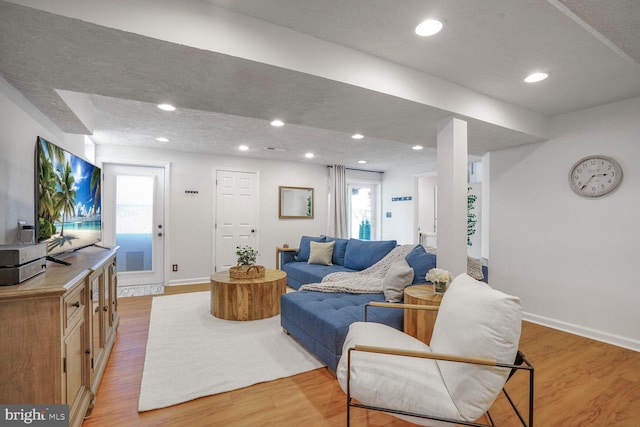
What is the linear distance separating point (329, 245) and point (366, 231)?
3.01 m

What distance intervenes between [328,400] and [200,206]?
4347mm

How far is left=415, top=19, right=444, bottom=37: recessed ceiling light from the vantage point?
1.71 m

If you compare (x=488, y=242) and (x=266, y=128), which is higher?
(x=266, y=128)

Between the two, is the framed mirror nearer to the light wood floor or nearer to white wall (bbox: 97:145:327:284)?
white wall (bbox: 97:145:327:284)

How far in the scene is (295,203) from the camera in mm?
6355

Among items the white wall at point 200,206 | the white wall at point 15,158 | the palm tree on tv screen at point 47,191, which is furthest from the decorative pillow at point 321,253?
the white wall at point 15,158

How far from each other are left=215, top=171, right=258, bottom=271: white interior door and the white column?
4018mm

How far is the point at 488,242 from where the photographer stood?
4.07m

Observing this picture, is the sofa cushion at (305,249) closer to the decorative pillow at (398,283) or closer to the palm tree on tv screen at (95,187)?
the decorative pillow at (398,283)

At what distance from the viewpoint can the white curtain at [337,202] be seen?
21.9 feet

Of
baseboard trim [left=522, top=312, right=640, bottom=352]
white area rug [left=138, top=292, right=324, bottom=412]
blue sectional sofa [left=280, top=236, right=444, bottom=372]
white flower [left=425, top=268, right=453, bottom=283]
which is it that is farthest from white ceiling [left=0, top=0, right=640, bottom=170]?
baseboard trim [left=522, top=312, right=640, bottom=352]

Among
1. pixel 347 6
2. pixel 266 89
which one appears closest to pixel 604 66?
pixel 347 6

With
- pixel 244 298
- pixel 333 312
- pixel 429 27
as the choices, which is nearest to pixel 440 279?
pixel 333 312

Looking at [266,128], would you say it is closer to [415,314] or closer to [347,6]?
[347,6]
